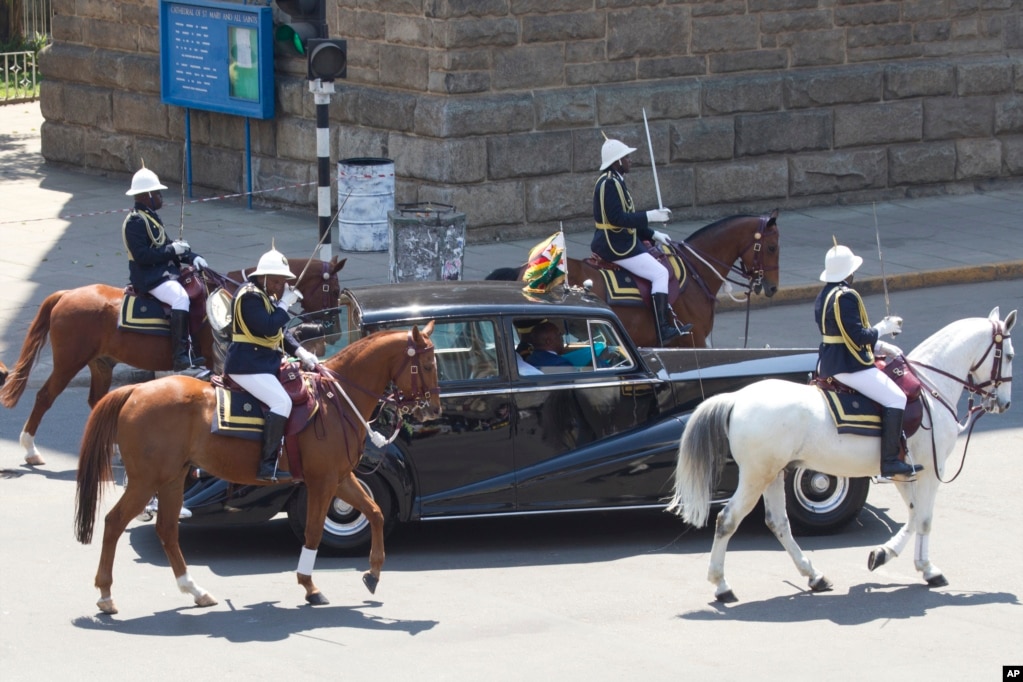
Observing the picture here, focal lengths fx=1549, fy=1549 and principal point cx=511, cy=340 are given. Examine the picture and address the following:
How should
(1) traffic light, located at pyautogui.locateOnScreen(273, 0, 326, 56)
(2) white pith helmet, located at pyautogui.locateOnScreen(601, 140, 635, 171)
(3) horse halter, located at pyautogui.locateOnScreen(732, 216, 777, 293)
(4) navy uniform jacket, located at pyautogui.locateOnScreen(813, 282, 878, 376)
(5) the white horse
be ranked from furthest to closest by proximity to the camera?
(1) traffic light, located at pyautogui.locateOnScreen(273, 0, 326, 56) < (3) horse halter, located at pyautogui.locateOnScreen(732, 216, 777, 293) < (2) white pith helmet, located at pyautogui.locateOnScreen(601, 140, 635, 171) < (4) navy uniform jacket, located at pyautogui.locateOnScreen(813, 282, 878, 376) < (5) the white horse

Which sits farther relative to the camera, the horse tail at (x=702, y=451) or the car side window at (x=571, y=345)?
the car side window at (x=571, y=345)

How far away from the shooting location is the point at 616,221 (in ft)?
42.8

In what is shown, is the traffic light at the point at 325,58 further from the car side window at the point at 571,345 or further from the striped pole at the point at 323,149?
the car side window at the point at 571,345

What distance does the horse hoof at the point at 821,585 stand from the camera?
31.4 ft

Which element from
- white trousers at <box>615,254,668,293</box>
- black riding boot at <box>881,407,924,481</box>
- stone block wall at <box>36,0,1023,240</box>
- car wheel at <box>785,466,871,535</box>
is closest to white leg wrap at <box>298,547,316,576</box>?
car wheel at <box>785,466,871,535</box>

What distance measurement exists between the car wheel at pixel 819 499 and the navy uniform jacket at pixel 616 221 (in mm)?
3098

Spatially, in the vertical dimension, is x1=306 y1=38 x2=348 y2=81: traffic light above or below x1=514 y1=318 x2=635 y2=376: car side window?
above

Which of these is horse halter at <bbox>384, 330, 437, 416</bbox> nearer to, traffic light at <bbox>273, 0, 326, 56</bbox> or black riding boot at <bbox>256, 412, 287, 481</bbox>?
black riding boot at <bbox>256, 412, 287, 481</bbox>

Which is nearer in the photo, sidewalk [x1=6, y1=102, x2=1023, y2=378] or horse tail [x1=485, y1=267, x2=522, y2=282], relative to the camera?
horse tail [x1=485, y1=267, x2=522, y2=282]

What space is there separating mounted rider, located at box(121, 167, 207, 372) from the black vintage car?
7.16 feet

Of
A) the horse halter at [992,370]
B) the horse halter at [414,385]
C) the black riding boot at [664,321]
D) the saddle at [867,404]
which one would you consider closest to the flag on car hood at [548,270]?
the black riding boot at [664,321]

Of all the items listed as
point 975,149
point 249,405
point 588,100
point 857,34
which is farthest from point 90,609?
point 975,149

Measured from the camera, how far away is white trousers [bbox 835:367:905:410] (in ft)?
31.1

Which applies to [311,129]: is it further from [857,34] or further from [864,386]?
[864,386]
